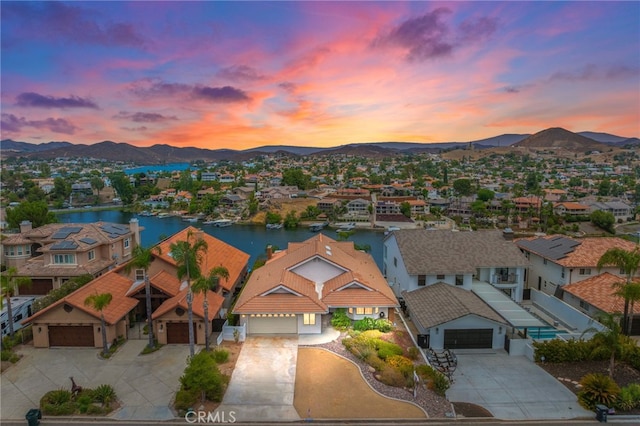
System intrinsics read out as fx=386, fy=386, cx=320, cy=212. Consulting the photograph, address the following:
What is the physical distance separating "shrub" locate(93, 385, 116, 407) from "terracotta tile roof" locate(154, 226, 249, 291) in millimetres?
11395

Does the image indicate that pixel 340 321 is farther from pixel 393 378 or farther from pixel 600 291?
pixel 600 291

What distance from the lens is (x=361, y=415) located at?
16.6 m

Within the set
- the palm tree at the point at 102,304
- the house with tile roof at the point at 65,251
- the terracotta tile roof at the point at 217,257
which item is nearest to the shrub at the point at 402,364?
the terracotta tile roof at the point at 217,257

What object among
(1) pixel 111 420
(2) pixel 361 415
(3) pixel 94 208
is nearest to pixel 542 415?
(2) pixel 361 415

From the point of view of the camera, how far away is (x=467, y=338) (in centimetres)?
2320

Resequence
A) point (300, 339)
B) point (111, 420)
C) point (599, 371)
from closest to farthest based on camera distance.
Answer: point (111, 420)
point (599, 371)
point (300, 339)

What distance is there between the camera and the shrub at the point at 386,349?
21.0 meters

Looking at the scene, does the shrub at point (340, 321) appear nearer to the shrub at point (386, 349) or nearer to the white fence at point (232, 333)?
the shrub at point (386, 349)

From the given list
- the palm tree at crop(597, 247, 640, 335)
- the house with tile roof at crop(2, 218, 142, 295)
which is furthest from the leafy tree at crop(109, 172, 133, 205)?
the palm tree at crop(597, 247, 640, 335)

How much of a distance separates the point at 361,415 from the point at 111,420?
419 inches

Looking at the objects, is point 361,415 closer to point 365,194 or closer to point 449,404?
point 449,404

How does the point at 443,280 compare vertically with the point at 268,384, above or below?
above

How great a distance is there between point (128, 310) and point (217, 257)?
10370mm

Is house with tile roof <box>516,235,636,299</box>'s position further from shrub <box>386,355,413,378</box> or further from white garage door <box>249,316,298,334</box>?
white garage door <box>249,316,298,334</box>
